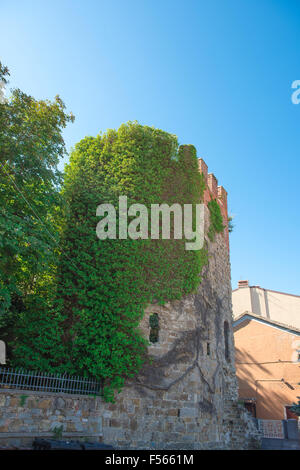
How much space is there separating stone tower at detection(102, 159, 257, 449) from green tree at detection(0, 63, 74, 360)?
106 inches

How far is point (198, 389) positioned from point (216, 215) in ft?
21.9

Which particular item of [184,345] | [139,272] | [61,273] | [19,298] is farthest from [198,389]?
[19,298]

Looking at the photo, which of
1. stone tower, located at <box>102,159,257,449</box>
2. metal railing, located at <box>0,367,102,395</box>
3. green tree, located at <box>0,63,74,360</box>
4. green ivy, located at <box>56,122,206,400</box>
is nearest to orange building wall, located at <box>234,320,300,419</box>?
stone tower, located at <box>102,159,257,449</box>

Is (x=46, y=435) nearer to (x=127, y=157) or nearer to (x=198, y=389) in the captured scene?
(x=198, y=389)

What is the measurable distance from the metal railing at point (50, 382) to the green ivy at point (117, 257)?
0.86 feet

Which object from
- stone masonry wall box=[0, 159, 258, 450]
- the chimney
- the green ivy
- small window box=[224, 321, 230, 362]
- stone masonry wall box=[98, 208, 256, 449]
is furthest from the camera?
the chimney

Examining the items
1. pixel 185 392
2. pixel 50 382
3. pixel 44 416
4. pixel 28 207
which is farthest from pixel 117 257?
pixel 44 416

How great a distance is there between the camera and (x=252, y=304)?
2406cm

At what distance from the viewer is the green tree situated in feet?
27.1

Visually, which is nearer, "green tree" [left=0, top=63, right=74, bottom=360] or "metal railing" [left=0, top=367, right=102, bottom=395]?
"metal railing" [left=0, top=367, right=102, bottom=395]

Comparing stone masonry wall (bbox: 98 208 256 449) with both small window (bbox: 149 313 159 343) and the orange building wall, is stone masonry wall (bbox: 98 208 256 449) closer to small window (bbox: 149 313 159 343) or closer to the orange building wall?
small window (bbox: 149 313 159 343)

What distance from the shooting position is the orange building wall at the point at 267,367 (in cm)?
1543

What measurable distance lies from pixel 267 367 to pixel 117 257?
11.4 meters

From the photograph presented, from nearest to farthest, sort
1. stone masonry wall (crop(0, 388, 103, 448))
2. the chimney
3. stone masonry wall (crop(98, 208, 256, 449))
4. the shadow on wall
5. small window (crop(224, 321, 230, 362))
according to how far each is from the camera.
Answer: stone masonry wall (crop(0, 388, 103, 448)) < stone masonry wall (crop(98, 208, 256, 449)) < small window (crop(224, 321, 230, 362)) < the shadow on wall < the chimney
